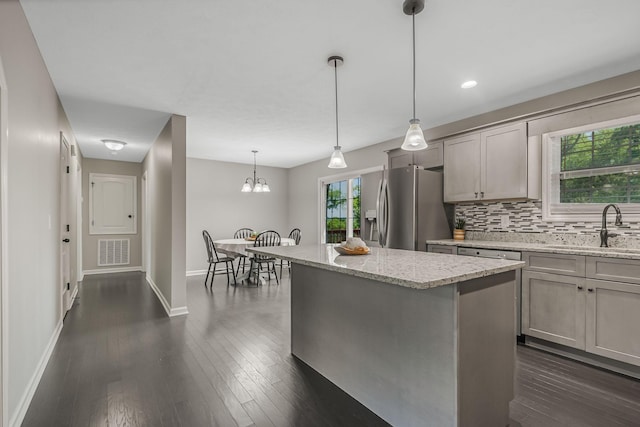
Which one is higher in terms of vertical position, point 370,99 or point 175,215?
point 370,99

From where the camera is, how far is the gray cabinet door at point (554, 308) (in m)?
2.52

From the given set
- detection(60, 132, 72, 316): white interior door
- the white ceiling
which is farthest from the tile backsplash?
detection(60, 132, 72, 316): white interior door

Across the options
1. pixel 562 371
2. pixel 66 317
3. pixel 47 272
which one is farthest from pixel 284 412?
pixel 66 317

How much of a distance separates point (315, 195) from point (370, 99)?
11.8ft

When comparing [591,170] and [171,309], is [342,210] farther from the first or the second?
[591,170]

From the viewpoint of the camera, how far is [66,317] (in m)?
3.61

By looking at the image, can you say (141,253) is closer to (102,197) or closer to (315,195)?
(102,197)

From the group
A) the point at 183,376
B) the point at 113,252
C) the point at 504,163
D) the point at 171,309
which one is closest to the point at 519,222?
the point at 504,163

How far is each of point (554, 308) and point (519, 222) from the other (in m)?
1.08

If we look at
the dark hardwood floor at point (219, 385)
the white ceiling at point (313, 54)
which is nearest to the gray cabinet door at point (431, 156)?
the white ceiling at point (313, 54)

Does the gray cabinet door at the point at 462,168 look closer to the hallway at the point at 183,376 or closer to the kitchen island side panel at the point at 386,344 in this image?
the kitchen island side panel at the point at 386,344

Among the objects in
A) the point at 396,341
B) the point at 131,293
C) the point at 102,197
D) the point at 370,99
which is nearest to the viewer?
the point at 396,341

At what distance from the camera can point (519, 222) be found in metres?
3.45

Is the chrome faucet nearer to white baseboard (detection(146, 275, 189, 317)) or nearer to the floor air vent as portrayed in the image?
white baseboard (detection(146, 275, 189, 317))
